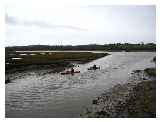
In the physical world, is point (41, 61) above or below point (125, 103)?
above

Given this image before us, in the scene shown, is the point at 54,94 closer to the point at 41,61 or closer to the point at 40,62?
the point at 40,62

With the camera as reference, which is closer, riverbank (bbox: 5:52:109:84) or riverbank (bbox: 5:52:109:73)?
riverbank (bbox: 5:52:109:84)

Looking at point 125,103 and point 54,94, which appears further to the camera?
point 54,94

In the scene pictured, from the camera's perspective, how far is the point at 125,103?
845 centimetres

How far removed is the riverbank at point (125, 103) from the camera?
7.74 metres

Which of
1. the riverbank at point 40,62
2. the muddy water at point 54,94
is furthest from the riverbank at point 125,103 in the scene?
the riverbank at point 40,62

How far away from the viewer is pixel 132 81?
37.0ft

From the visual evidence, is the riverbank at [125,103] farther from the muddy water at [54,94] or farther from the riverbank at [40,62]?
the riverbank at [40,62]

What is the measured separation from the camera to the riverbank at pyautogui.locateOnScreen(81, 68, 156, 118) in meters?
7.74

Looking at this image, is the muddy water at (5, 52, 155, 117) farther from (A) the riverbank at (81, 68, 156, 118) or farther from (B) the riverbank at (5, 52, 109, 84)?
(B) the riverbank at (5, 52, 109, 84)

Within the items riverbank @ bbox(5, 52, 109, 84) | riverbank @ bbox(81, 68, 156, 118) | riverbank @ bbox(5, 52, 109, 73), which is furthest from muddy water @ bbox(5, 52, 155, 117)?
riverbank @ bbox(5, 52, 109, 73)

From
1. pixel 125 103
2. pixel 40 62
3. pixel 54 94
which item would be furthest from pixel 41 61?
pixel 125 103
